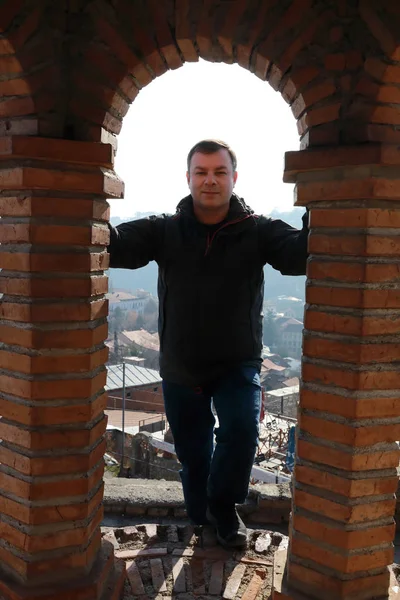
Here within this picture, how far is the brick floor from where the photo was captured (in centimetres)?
289

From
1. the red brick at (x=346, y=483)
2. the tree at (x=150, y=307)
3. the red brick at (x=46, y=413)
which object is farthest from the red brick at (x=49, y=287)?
the tree at (x=150, y=307)

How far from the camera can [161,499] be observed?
415 centimetres

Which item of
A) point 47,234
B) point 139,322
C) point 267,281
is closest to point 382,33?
point 47,234

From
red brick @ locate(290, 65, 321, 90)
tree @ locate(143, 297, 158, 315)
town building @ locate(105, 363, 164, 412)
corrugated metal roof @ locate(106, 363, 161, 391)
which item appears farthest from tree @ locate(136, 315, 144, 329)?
red brick @ locate(290, 65, 321, 90)

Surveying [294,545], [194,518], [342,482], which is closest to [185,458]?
[194,518]

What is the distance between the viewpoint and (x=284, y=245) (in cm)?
283

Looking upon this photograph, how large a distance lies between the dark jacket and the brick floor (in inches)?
40.5

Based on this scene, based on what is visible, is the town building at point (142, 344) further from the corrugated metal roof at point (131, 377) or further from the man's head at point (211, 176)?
the man's head at point (211, 176)

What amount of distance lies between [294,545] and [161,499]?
5.97ft

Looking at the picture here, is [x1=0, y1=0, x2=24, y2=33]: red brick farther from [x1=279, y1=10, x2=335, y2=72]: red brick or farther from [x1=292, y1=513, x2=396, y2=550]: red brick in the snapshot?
[x1=292, y1=513, x2=396, y2=550]: red brick

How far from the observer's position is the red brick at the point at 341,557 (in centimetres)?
239

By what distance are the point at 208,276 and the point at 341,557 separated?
146 cm

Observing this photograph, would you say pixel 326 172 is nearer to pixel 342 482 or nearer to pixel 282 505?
pixel 342 482

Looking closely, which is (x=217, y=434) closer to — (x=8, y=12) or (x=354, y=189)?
(x=354, y=189)
